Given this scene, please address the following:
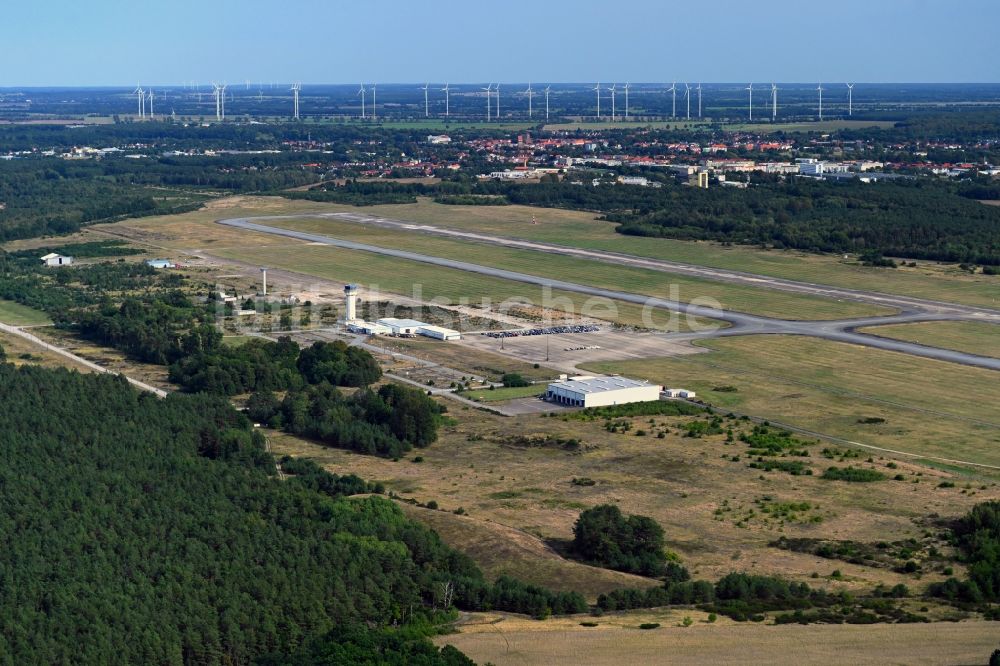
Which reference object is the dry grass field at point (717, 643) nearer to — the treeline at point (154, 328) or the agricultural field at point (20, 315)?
the treeline at point (154, 328)

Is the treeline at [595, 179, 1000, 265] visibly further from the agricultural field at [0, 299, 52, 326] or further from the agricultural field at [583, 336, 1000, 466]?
the agricultural field at [0, 299, 52, 326]

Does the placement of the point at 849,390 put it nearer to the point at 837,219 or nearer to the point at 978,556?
the point at 978,556

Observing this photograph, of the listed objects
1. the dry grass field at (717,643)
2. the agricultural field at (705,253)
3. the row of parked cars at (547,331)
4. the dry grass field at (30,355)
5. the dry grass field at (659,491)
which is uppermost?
the agricultural field at (705,253)

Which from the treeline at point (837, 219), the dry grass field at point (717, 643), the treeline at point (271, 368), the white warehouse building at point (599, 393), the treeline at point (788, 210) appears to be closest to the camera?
the dry grass field at point (717, 643)

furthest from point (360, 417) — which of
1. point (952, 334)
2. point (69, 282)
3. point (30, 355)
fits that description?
point (69, 282)

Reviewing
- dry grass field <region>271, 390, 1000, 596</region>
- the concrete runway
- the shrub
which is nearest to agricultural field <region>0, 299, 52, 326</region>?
the concrete runway

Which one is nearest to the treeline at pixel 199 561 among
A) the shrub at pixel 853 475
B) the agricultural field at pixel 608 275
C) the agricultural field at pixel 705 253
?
the shrub at pixel 853 475

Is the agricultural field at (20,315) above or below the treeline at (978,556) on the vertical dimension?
above
